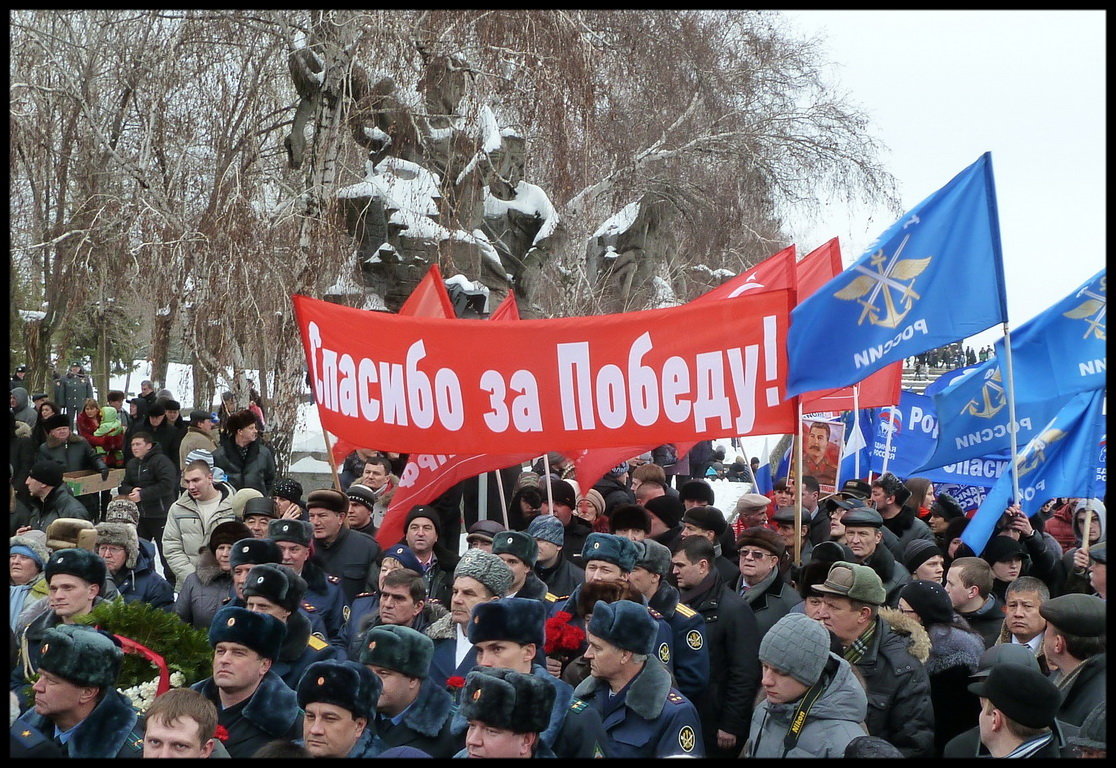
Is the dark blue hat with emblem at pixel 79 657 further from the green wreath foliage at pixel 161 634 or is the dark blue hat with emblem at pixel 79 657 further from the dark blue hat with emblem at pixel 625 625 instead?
the dark blue hat with emblem at pixel 625 625

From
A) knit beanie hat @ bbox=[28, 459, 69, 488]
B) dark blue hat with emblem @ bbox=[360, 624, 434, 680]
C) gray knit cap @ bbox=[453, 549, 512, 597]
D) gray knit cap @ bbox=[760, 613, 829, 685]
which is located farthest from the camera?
knit beanie hat @ bbox=[28, 459, 69, 488]

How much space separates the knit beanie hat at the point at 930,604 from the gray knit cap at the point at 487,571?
5.68ft

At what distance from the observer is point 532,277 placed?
18.2 meters

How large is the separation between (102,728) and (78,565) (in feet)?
5.03

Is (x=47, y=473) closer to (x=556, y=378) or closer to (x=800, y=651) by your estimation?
(x=556, y=378)

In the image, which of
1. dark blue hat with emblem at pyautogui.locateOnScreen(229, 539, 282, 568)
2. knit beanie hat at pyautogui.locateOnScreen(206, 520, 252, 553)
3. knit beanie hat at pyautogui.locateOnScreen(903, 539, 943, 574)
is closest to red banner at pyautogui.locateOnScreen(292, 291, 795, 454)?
knit beanie hat at pyautogui.locateOnScreen(206, 520, 252, 553)

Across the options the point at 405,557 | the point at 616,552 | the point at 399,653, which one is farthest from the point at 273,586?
the point at 616,552

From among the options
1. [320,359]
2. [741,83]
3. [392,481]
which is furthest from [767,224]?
[320,359]

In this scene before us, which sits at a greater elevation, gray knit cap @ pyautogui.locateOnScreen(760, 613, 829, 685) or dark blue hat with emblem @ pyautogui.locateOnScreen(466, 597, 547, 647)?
dark blue hat with emblem @ pyautogui.locateOnScreen(466, 597, 547, 647)

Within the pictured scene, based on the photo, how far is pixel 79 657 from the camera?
12.9 ft

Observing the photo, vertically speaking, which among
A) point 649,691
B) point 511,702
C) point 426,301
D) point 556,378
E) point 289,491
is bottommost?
point 649,691

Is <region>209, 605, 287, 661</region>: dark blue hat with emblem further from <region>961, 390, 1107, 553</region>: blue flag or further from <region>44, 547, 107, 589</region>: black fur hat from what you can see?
<region>961, 390, 1107, 553</region>: blue flag

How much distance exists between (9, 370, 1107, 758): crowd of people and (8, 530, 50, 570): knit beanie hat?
0.08ft

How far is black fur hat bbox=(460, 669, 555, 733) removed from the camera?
143 inches
